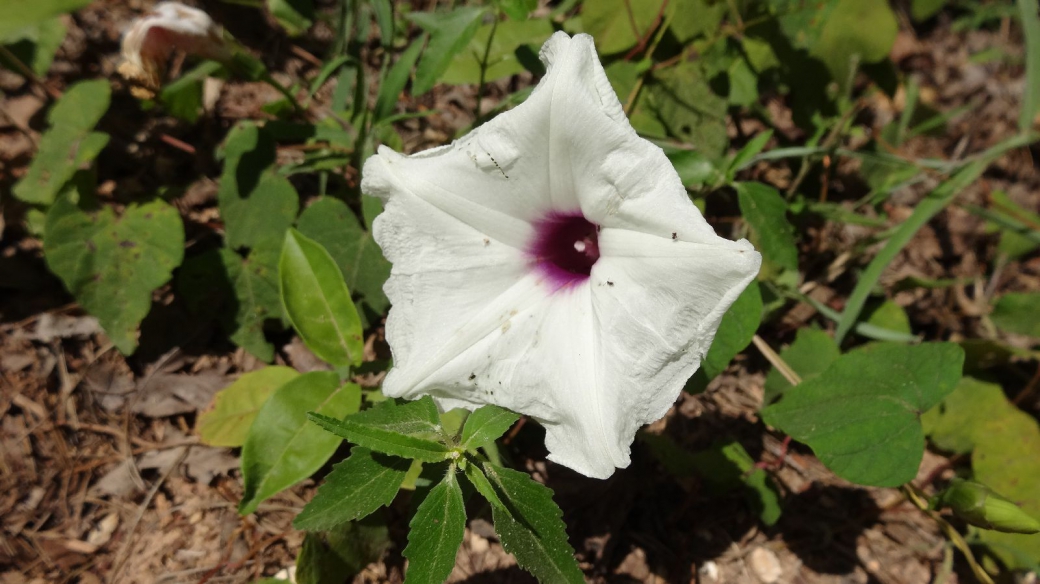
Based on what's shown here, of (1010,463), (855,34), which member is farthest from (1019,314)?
(855,34)

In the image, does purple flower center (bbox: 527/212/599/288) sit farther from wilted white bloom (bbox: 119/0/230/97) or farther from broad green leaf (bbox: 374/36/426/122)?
wilted white bloom (bbox: 119/0/230/97)

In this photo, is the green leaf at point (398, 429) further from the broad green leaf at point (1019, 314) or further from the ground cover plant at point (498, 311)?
the broad green leaf at point (1019, 314)

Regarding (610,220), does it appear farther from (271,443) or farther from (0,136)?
(0,136)

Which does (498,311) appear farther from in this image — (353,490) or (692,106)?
(692,106)

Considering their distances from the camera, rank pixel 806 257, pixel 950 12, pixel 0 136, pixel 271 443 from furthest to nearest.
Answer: pixel 950 12
pixel 806 257
pixel 0 136
pixel 271 443

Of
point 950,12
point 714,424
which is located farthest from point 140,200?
point 950,12

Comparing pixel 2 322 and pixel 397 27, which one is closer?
pixel 2 322

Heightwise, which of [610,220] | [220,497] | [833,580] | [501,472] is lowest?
[833,580]
